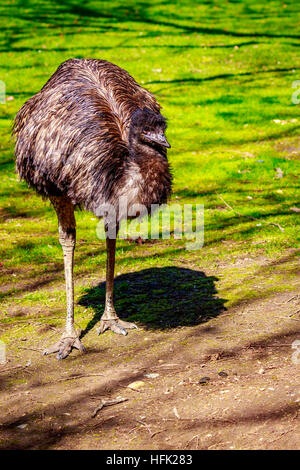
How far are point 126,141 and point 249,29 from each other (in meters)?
16.4

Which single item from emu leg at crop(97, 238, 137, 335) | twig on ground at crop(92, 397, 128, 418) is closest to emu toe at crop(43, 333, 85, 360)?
emu leg at crop(97, 238, 137, 335)

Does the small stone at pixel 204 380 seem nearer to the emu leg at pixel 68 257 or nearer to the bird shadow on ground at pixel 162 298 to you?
the bird shadow on ground at pixel 162 298

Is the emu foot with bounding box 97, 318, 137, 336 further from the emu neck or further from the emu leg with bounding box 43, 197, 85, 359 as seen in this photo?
the emu neck

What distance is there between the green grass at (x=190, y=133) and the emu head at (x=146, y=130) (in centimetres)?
180

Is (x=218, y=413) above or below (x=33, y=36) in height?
below

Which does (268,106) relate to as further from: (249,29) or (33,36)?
(33,36)

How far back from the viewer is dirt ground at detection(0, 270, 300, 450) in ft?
13.5

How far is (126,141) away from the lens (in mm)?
4992

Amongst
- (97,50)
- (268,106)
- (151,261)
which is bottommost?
(151,261)

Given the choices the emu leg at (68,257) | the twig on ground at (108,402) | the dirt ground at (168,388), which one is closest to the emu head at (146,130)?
the emu leg at (68,257)

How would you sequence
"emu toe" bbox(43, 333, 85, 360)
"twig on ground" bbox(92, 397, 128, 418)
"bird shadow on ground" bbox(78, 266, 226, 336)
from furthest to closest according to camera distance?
1. "bird shadow on ground" bbox(78, 266, 226, 336)
2. "emu toe" bbox(43, 333, 85, 360)
3. "twig on ground" bbox(92, 397, 128, 418)

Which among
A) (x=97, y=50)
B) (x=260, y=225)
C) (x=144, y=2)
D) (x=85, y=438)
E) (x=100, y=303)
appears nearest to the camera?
(x=85, y=438)

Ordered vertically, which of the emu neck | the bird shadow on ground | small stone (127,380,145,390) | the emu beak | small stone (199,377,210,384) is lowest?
small stone (127,380,145,390)

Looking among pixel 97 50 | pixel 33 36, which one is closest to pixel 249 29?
pixel 97 50
